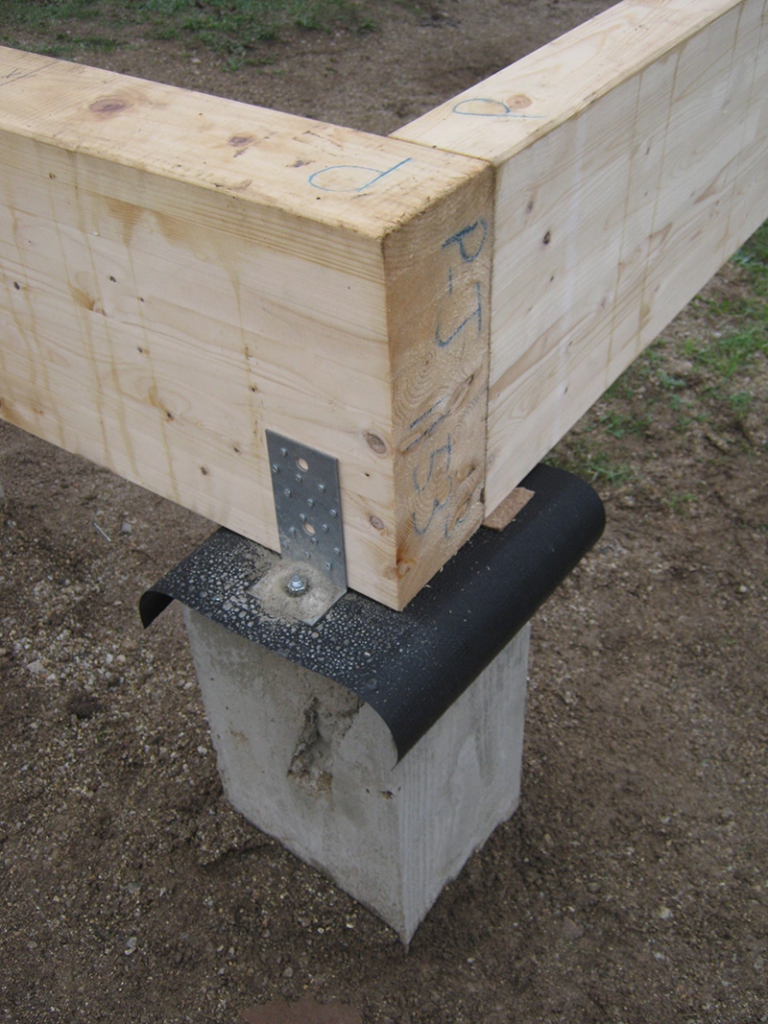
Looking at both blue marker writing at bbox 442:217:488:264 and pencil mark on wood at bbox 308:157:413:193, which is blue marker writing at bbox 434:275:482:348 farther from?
pencil mark on wood at bbox 308:157:413:193

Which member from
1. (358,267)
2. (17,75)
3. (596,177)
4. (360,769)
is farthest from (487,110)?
(360,769)

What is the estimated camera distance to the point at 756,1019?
2.23 metres

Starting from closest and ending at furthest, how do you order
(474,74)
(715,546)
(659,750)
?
(659,750) < (715,546) < (474,74)

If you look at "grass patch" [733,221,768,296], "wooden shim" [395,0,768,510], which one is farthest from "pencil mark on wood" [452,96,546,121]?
"grass patch" [733,221,768,296]

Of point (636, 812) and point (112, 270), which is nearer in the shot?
point (112, 270)

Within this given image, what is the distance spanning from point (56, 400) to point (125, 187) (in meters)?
0.64

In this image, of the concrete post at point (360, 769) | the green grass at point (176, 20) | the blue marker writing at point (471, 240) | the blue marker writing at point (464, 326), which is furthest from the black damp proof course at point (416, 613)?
the green grass at point (176, 20)

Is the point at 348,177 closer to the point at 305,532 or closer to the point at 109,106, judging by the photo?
the point at 109,106

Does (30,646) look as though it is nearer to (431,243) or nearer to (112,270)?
(112,270)

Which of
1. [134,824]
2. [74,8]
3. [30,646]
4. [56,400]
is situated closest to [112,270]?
[56,400]

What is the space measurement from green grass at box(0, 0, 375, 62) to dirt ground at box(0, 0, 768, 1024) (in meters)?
4.08

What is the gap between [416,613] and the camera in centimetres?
163

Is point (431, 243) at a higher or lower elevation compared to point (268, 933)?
higher

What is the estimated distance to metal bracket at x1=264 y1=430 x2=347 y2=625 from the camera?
1510mm
